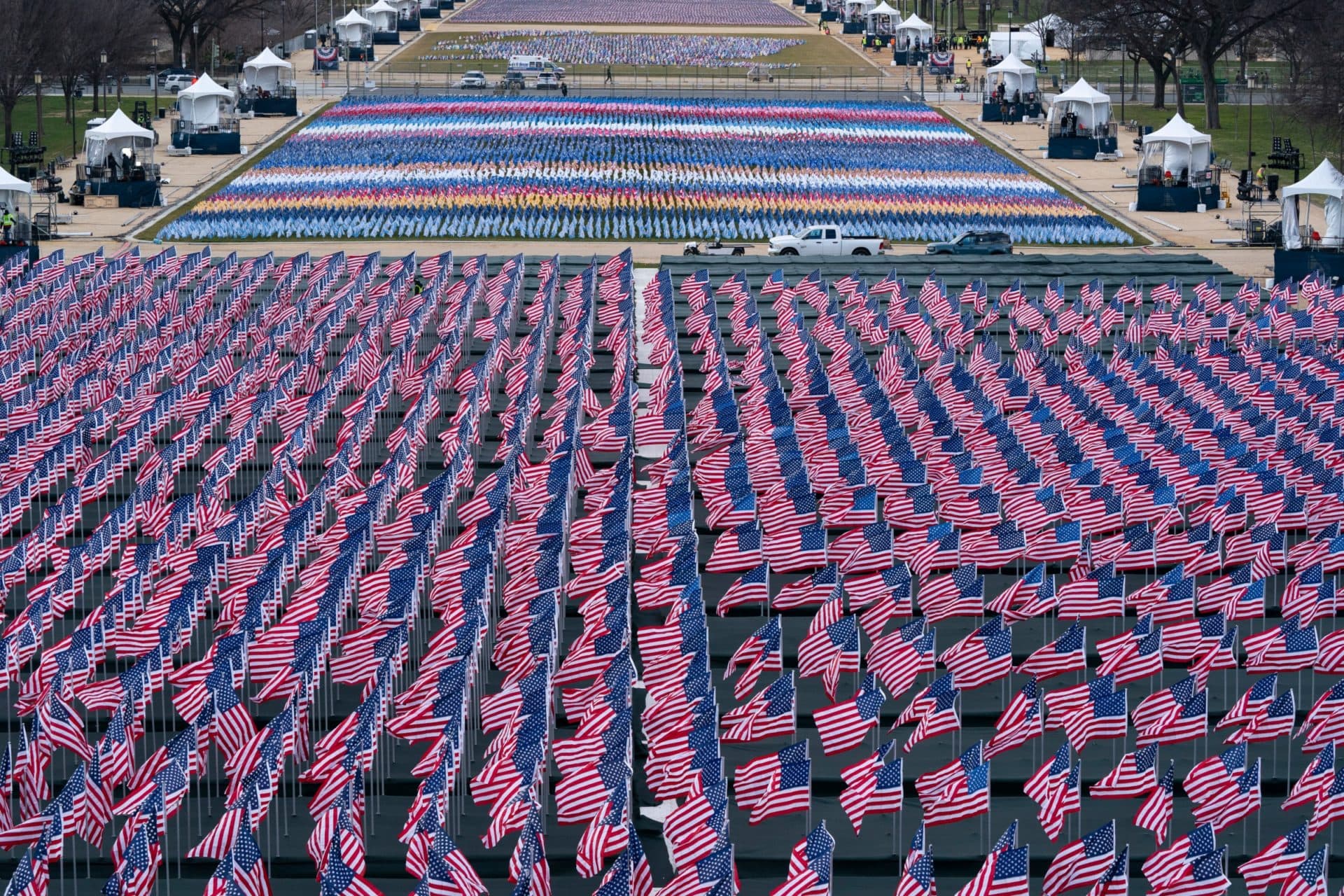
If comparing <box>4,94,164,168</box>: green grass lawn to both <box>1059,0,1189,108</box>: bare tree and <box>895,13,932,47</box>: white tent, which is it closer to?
<box>895,13,932,47</box>: white tent

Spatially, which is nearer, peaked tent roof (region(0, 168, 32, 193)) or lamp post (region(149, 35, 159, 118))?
peaked tent roof (region(0, 168, 32, 193))

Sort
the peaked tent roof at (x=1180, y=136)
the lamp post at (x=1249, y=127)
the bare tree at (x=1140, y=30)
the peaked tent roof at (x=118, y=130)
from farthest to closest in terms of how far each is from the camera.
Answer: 1. the bare tree at (x=1140, y=30)
2. the lamp post at (x=1249, y=127)
3. the peaked tent roof at (x=118, y=130)
4. the peaked tent roof at (x=1180, y=136)

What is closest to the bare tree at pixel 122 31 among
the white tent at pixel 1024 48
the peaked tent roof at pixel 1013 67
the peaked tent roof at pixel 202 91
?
the peaked tent roof at pixel 202 91

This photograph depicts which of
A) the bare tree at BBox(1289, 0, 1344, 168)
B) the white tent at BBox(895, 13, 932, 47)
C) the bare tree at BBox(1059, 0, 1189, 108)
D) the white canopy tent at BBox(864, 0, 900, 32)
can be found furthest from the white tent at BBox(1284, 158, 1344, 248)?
the white canopy tent at BBox(864, 0, 900, 32)

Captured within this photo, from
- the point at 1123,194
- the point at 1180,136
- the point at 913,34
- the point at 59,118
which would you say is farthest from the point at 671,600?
the point at 913,34

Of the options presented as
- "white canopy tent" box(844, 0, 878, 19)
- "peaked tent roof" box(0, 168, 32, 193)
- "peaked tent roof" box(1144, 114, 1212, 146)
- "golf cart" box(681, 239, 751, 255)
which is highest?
"white canopy tent" box(844, 0, 878, 19)

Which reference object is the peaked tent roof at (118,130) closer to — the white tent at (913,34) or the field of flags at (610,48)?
the field of flags at (610,48)

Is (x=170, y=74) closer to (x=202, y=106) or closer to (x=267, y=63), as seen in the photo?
(x=267, y=63)

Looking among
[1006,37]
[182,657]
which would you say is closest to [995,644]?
[182,657]
